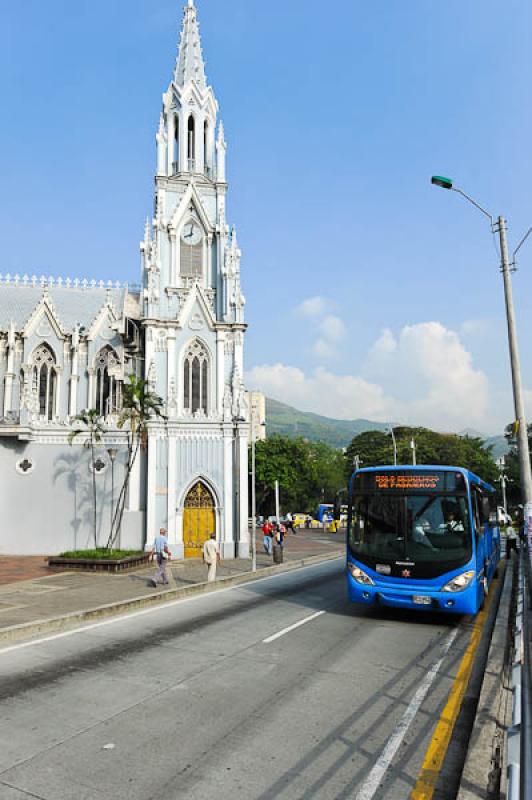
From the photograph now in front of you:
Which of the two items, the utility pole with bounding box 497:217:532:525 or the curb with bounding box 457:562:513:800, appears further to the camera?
the utility pole with bounding box 497:217:532:525

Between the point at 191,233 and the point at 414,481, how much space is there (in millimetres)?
25018

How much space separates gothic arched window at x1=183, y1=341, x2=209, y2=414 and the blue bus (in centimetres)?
1901

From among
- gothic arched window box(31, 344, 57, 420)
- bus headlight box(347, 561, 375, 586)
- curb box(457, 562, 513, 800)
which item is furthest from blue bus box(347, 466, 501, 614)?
gothic arched window box(31, 344, 57, 420)

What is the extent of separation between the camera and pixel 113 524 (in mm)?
27141

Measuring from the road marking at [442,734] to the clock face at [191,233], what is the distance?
27.7 metres

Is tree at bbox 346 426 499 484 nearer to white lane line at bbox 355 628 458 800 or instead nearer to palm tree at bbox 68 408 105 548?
palm tree at bbox 68 408 105 548

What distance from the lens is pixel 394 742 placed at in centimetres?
616

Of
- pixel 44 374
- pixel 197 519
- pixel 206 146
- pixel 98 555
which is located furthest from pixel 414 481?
pixel 206 146

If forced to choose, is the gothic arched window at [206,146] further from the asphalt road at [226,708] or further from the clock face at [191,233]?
the asphalt road at [226,708]

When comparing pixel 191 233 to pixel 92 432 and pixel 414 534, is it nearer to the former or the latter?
pixel 92 432

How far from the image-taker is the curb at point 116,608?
11.0m

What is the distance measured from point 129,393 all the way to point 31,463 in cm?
694

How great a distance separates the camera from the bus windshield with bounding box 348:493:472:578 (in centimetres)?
1156

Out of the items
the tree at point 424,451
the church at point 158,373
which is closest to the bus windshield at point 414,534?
the church at point 158,373
